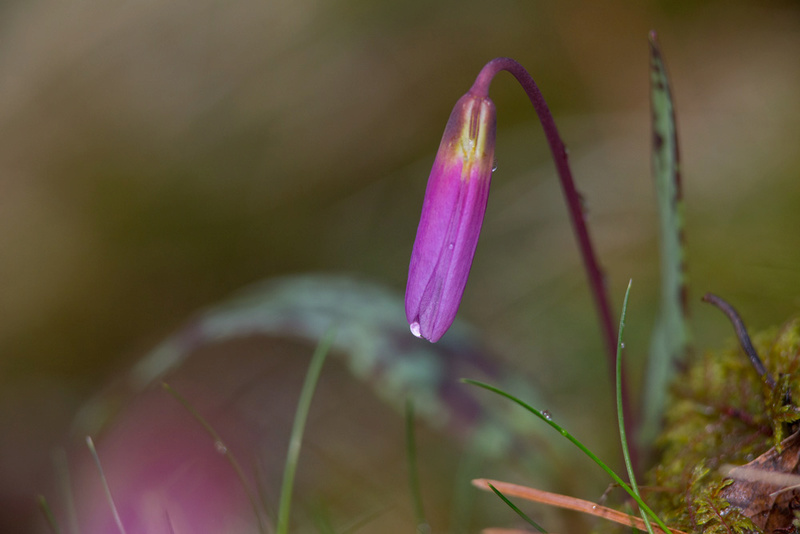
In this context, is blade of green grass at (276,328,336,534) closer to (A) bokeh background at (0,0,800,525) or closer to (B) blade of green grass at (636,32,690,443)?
(B) blade of green grass at (636,32,690,443)

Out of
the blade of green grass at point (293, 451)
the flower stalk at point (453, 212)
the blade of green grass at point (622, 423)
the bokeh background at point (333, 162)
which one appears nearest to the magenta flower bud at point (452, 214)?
the flower stalk at point (453, 212)

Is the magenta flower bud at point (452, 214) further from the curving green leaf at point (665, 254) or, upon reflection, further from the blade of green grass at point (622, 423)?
the curving green leaf at point (665, 254)

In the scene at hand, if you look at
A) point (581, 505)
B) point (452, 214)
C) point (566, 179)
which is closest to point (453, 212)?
point (452, 214)

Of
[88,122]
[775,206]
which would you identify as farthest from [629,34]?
[88,122]

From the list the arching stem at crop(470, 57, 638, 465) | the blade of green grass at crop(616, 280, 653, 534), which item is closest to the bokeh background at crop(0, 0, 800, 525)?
the arching stem at crop(470, 57, 638, 465)

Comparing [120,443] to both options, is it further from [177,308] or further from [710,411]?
[710,411]
